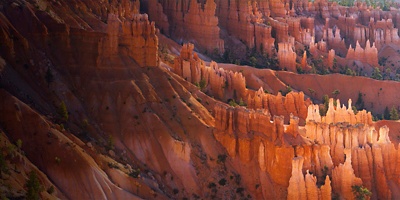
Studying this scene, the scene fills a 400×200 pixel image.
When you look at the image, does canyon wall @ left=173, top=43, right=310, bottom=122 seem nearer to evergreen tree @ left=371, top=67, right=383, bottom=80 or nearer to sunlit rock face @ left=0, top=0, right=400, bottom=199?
sunlit rock face @ left=0, top=0, right=400, bottom=199

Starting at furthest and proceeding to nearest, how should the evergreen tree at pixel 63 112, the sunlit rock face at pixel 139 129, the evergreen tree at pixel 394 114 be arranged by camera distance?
the evergreen tree at pixel 394 114 < the evergreen tree at pixel 63 112 < the sunlit rock face at pixel 139 129

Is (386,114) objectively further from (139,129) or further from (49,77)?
(49,77)

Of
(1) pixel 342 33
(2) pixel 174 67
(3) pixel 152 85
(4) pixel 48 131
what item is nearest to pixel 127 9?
(2) pixel 174 67

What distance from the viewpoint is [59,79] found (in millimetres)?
58188

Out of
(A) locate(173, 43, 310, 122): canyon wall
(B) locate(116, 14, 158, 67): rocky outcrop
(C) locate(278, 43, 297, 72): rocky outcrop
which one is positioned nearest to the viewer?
(B) locate(116, 14, 158, 67): rocky outcrop

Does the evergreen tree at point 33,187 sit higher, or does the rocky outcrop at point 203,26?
the evergreen tree at point 33,187

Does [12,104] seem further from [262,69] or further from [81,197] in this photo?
[262,69]

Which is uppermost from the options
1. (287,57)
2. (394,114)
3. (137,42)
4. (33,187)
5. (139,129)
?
(137,42)

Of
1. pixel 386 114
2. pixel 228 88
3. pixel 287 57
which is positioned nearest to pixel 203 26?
pixel 287 57

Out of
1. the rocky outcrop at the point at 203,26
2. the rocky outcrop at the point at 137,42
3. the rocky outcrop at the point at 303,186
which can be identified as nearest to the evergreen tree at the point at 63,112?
the rocky outcrop at the point at 137,42

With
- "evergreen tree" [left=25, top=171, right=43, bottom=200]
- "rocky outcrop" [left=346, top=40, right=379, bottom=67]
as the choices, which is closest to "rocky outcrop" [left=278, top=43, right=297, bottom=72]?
"rocky outcrop" [left=346, top=40, right=379, bottom=67]

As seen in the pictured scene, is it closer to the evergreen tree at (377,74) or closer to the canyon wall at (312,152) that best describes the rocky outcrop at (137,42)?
the canyon wall at (312,152)

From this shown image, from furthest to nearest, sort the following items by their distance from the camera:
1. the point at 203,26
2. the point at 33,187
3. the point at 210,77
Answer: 1. the point at 203,26
2. the point at 210,77
3. the point at 33,187

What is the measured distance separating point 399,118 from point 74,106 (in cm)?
3675
